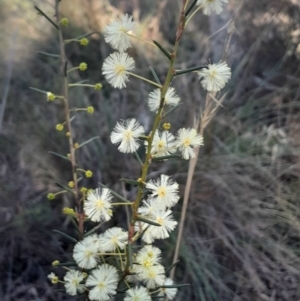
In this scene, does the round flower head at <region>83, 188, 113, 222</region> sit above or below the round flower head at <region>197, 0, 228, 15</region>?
below

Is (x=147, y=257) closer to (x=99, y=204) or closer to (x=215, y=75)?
(x=99, y=204)

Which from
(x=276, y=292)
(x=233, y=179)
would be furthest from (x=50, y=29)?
(x=276, y=292)

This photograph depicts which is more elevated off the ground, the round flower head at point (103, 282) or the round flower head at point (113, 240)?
the round flower head at point (113, 240)

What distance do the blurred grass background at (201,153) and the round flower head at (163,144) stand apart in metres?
0.69

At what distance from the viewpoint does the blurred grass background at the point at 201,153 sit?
1810 mm

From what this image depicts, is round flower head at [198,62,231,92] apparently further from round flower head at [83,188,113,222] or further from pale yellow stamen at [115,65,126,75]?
round flower head at [83,188,113,222]

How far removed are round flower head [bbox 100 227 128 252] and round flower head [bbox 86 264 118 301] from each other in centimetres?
4

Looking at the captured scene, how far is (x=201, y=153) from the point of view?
2.12 meters

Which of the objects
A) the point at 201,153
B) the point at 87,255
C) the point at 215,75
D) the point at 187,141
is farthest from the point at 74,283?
the point at 201,153

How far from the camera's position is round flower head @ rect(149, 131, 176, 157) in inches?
43.7

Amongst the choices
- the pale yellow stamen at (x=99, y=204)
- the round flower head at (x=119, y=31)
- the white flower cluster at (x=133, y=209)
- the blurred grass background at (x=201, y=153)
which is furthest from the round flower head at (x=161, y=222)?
the blurred grass background at (x=201, y=153)

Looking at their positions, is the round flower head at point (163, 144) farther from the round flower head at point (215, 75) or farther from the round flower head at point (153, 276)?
the round flower head at point (153, 276)

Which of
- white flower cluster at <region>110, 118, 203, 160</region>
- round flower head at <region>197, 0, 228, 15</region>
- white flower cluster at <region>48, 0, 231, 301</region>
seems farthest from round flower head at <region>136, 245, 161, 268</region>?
round flower head at <region>197, 0, 228, 15</region>

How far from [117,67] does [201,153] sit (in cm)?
110
